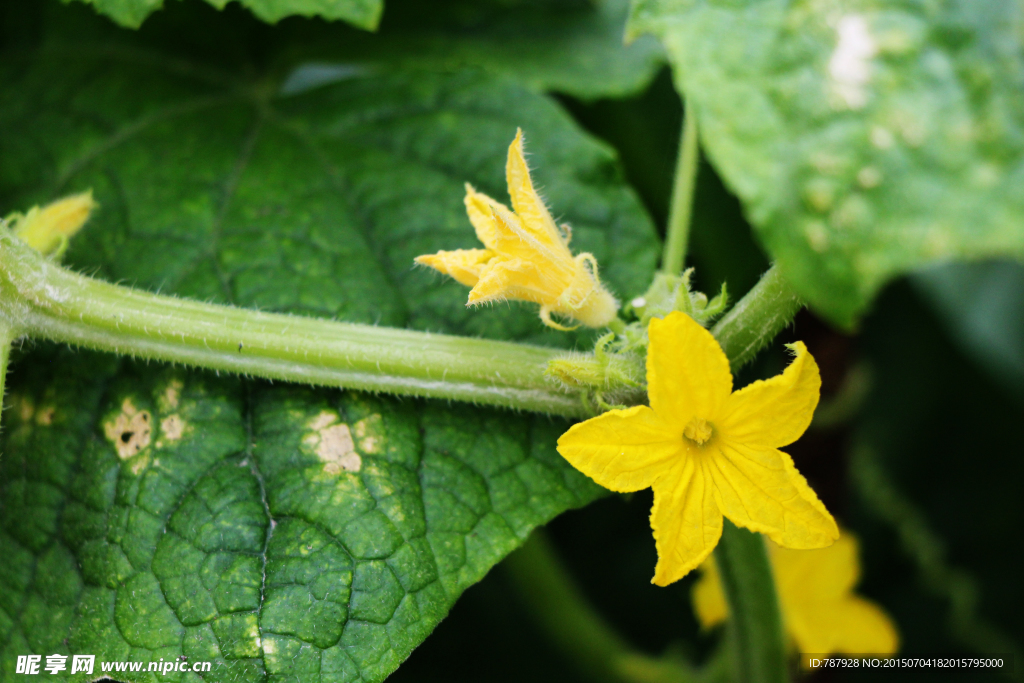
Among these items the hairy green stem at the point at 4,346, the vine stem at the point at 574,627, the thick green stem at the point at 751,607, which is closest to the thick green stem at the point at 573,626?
the vine stem at the point at 574,627

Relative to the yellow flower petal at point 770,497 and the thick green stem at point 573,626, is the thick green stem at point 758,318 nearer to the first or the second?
the yellow flower petal at point 770,497

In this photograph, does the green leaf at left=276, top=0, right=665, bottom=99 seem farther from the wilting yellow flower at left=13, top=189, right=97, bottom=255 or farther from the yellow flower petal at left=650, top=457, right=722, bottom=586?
the yellow flower petal at left=650, top=457, right=722, bottom=586

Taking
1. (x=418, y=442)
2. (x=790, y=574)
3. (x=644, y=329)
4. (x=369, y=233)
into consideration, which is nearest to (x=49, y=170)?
(x=369, y=233)

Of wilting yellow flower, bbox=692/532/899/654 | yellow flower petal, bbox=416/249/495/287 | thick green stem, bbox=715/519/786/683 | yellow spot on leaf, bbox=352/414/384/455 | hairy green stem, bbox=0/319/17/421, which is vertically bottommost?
wilting yellow flower, bbox=692/532/899/654

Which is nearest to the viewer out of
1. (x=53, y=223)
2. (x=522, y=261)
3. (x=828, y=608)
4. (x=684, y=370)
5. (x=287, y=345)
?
(x=684, y=370)

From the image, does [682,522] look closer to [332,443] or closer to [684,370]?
[684,370]

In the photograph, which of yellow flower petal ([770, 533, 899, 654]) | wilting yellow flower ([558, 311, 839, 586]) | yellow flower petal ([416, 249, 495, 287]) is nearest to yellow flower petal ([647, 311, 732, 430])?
wilting yellow flower ([558, 311, 839, 586])

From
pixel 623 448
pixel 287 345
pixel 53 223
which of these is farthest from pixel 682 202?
pixel 53 223
